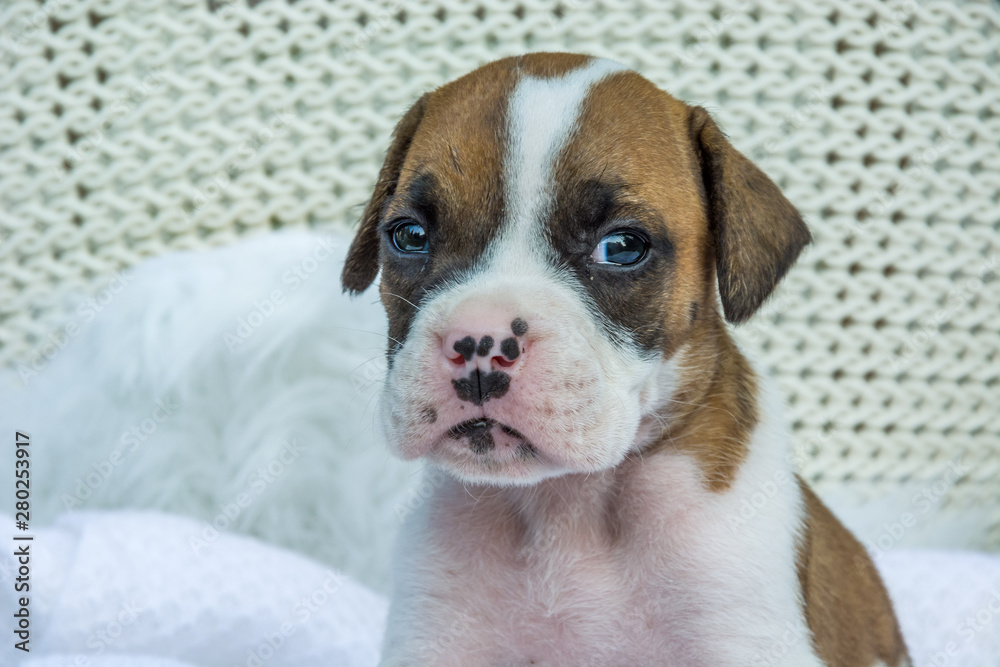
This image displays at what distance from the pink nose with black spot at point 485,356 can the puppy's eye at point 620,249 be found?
0.31 metres

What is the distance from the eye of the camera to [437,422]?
76.5 inches

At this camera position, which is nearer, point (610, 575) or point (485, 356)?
point (485, 356)

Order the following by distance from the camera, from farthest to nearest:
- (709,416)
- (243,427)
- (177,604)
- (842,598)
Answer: (243,427), (177,604), (842,598), (709,416)

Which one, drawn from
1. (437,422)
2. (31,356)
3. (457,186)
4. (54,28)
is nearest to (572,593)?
(437,422)

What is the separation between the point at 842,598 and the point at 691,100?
104 inches

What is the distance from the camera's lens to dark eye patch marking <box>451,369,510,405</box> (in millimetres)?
1868

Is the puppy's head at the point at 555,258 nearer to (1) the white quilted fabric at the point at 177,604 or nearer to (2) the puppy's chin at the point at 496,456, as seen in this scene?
(2) the puppy's chin at the point at 496,456

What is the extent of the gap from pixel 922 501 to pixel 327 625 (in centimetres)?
276

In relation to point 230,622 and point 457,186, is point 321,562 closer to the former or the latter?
point 230,622

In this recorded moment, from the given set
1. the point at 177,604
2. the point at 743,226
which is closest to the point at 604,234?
the point at 743,226

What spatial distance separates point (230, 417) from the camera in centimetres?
404

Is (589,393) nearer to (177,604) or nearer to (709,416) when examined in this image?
(709,416)

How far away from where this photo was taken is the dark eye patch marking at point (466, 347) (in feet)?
6.11

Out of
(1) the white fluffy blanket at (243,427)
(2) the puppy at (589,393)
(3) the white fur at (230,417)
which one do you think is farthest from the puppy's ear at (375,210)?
(3) the white fur at (230,417)
